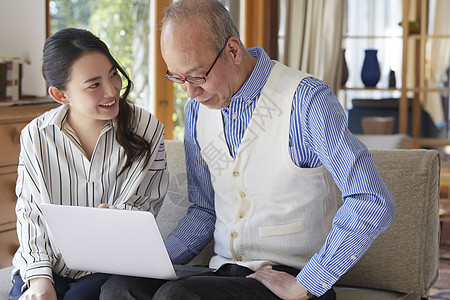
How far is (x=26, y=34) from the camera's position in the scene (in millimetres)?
3436

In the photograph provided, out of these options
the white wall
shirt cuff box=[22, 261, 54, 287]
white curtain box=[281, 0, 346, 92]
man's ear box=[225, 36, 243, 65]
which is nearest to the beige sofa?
shirt cuff box=[22, 261, 54, 287]

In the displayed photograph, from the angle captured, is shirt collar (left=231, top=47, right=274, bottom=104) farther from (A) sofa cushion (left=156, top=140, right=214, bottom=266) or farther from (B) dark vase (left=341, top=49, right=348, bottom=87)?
(B) dark vase (left=341, top=49, right=348, bottom=87)

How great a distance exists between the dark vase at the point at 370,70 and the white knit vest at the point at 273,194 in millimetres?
4327

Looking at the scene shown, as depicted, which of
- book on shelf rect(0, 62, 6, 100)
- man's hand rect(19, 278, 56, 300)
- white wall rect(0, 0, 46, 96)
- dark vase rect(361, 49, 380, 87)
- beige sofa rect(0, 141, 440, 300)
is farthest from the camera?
dark vase rect(361, 49, 380, 87)

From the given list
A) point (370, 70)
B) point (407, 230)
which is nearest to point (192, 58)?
point (407, 230)

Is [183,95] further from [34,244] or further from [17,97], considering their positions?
[34,244]

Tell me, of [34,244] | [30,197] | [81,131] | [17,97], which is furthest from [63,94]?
[17,97]

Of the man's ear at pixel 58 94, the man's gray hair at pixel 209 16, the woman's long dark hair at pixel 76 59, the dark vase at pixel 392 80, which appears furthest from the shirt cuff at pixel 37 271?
the dark vase at pixel 392 80

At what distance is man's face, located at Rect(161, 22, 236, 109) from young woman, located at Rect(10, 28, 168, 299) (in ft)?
0.83

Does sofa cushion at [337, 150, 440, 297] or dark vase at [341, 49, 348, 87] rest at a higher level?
dark vase at [341, 49, 348, 87]

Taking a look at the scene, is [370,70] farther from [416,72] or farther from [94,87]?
[94,87]

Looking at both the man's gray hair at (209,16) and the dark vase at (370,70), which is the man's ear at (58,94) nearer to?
the man's gray hair at (209,16)

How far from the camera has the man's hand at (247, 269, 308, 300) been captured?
156cm

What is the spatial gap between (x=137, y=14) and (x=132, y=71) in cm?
35
